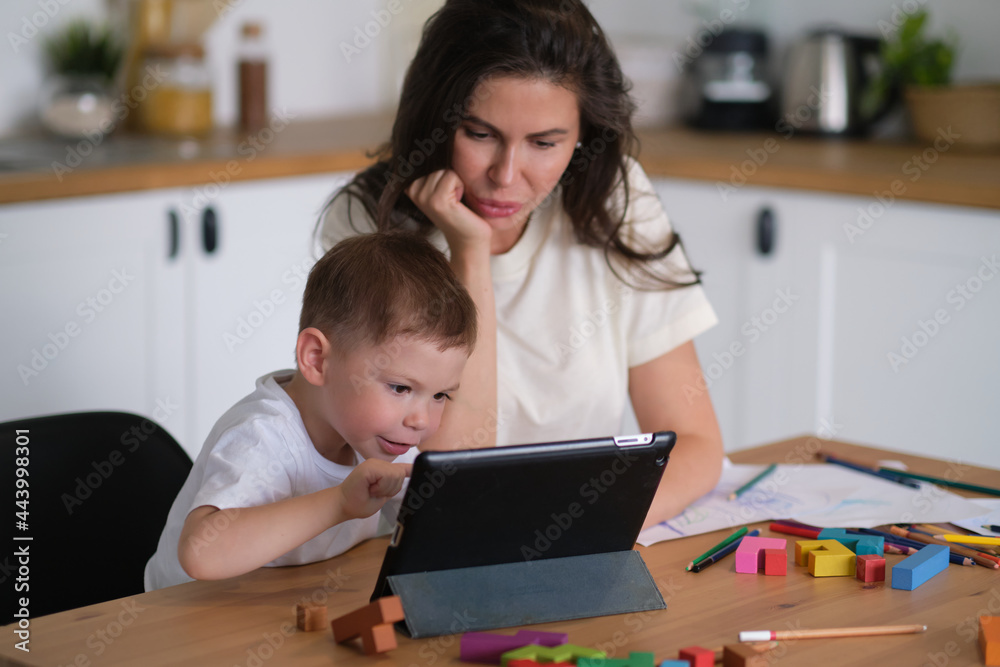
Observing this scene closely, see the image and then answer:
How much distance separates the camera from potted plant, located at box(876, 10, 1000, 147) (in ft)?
8.77

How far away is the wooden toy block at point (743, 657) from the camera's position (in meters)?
0.86

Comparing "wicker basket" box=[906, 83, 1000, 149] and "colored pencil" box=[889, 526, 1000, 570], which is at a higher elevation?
"wicker basket" box=[906, 83, 1000, 149]

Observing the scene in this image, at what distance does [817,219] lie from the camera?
8.29ft

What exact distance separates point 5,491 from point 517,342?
2.27 feet

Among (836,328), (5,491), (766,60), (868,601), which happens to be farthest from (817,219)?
(5,491)

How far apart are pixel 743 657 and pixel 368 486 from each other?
0.36 meters

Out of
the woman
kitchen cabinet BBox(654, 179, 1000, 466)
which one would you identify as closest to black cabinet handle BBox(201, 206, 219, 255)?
the woman

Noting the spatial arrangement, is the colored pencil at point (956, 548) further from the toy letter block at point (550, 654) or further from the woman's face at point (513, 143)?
the woman's face at point (513, 143)

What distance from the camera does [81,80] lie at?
8.93 feet

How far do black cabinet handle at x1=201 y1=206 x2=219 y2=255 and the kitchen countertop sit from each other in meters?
0.07

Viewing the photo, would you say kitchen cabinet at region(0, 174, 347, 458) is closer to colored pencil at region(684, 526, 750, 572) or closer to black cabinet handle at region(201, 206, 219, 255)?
black cabinet handle at region(201, 206, 219, 255)

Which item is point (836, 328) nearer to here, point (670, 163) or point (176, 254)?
point (670, 163)

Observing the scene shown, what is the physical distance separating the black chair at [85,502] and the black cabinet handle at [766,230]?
5.16ft

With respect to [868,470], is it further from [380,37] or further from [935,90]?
[380,37]
